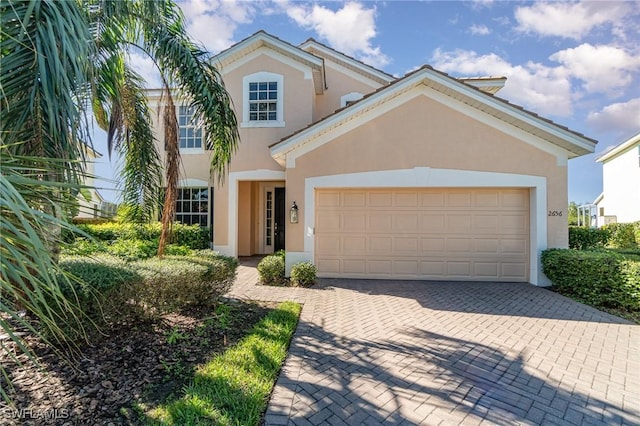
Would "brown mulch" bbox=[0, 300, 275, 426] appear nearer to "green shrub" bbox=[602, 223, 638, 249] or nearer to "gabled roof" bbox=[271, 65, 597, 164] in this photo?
"gabled roof" bbox=[271, 65, 597, 164]

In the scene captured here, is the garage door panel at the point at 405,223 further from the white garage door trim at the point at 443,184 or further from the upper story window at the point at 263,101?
the upper story window at the point at 263,101

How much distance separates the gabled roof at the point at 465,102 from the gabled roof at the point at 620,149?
16.8 metres

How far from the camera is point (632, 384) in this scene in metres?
3.79

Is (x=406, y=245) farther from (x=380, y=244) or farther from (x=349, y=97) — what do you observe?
(x=349, y=97)

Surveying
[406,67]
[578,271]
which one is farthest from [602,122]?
[578,271]

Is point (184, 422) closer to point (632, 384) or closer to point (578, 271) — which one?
point (632, 384)

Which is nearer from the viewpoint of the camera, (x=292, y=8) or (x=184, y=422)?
(x=184, y=422)

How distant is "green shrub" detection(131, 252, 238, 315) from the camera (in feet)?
15.5

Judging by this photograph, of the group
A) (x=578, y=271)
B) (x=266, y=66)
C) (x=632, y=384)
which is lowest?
(x=632, y=384)

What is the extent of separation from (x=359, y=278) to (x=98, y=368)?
6943 millimetres

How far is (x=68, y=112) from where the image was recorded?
10.3 feet

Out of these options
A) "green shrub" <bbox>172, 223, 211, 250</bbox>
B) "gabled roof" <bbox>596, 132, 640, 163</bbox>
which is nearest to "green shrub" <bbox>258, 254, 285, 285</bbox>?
"green shrub" <bbox>172, 223, 211, 250</bbox>

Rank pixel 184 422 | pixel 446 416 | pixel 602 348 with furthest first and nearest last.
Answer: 1. pixel 602 348
2. pixel 446 416
3. pixel 184 422

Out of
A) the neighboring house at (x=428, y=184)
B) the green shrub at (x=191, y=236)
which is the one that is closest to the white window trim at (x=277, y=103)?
the neighboring house at (x=428, y=184)
